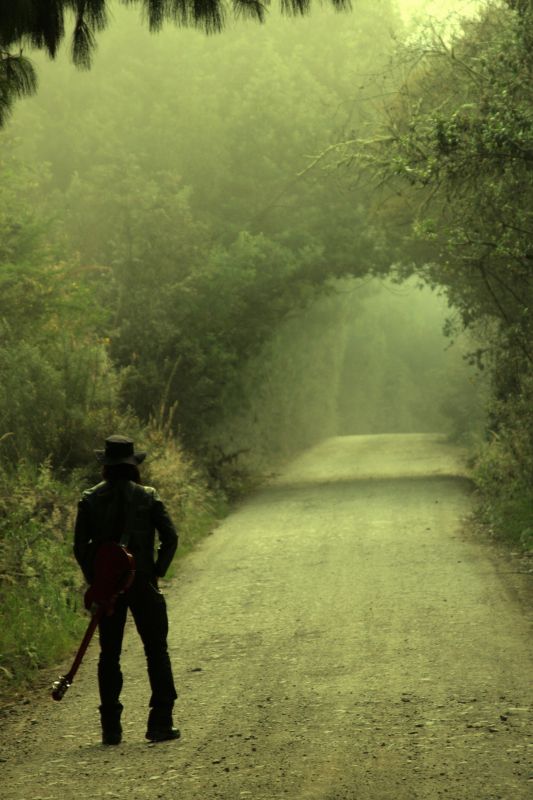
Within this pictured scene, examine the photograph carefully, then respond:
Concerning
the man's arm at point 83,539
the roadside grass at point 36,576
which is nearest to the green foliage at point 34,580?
the roadside grass at point 36,576

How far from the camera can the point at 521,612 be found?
10414 millimetres

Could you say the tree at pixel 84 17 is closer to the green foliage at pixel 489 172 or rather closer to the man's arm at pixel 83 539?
the man's arm at pixel 83 539

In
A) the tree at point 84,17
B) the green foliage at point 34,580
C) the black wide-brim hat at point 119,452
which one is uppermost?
the tree at point 84,17

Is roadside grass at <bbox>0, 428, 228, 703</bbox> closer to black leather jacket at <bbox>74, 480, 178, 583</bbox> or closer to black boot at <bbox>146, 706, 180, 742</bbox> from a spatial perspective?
black boot at <bbox>146, 706, 180, 742</bbox>

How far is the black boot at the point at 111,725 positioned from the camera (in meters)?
6.73

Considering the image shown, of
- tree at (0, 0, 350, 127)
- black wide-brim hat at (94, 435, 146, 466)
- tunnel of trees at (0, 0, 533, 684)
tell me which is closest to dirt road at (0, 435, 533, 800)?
tunnel of trees at (0, 0, 533, 684)

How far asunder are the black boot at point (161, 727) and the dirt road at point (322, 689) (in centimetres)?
8

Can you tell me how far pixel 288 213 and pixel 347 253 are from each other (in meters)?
1.75

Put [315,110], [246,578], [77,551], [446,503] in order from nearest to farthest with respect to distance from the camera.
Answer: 1. [77,551]
2. [246,578]
3. [446,503]
4. [315,110]

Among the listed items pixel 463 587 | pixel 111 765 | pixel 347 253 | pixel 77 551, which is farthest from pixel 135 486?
pixel 347 253

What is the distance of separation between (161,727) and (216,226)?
2045cm

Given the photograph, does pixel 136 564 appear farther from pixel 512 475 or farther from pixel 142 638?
pixel 512 475

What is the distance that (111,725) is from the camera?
22.1ft

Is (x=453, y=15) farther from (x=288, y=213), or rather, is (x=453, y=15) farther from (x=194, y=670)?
(x=194, y=670)
